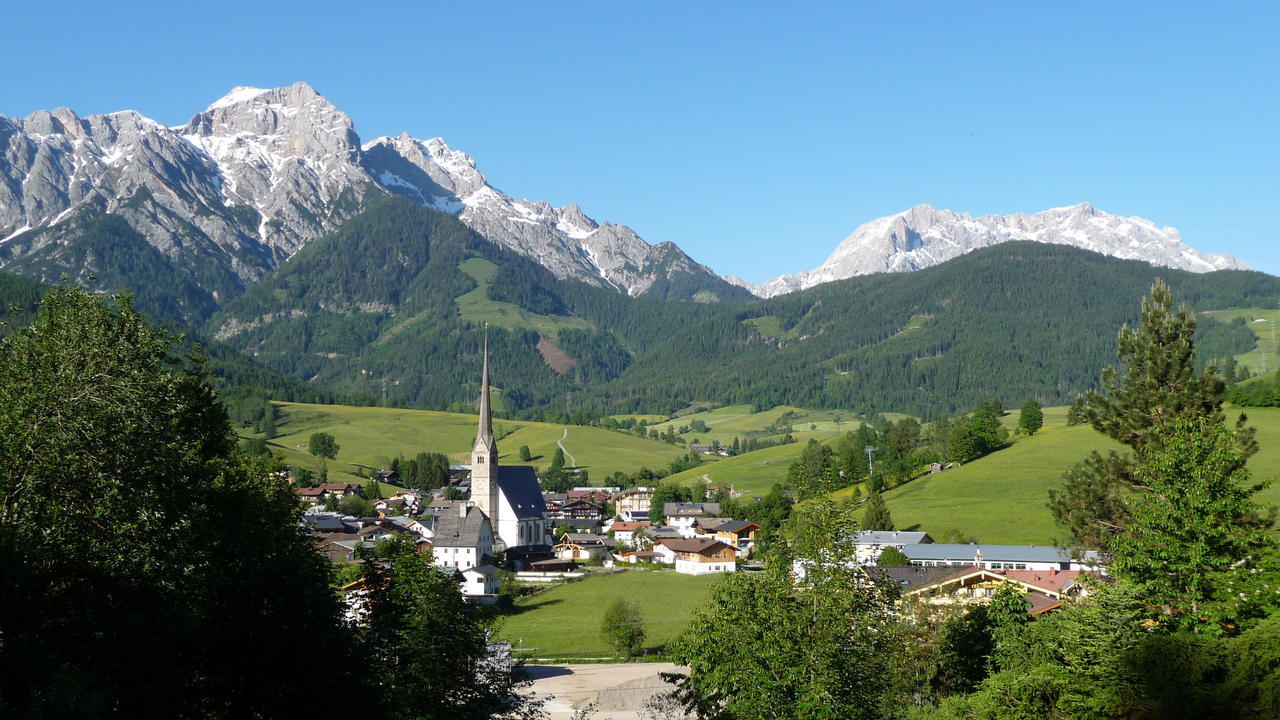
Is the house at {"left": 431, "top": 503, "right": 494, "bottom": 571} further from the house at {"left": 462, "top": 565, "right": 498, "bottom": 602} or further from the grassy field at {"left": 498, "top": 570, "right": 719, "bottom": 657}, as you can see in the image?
the grassy field at {"left": 498, "top": 570, "right": 719, "bottom": 657}

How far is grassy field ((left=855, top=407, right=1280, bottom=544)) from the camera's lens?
98.0 meters

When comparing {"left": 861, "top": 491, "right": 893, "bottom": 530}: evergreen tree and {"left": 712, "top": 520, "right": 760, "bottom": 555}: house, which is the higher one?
{"left": 861, "top": 491, "right": 893, "bottom": 530}: evergreen tree

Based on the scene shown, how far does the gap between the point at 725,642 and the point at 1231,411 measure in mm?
115674

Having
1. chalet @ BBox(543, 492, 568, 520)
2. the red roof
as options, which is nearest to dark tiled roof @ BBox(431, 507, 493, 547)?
the red roof

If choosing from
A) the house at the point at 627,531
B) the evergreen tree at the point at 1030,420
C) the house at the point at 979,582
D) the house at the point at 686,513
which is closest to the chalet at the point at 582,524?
the house at the point at 627,531

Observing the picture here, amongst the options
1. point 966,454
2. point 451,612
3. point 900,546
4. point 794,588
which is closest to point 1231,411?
point 966,454

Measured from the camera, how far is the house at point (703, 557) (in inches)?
4375

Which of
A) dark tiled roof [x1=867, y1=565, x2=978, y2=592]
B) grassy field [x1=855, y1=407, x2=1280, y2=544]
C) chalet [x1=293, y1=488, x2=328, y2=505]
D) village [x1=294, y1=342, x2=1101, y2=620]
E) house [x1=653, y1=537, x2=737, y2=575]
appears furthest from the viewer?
chalet [x1=293, y1=488, x2=328, y2=505]

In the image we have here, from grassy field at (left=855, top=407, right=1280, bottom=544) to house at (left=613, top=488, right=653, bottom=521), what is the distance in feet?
170

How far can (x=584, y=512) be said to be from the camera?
16650cm

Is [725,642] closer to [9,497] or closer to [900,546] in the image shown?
[9,497]

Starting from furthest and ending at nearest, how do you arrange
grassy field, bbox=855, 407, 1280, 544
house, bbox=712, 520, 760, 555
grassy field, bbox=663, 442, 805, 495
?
grassy field, bbox=663, 442, 805, 495, house, bbox=712, 520, 760, 555, grassy field, bbox=855, 407, 1280, 544

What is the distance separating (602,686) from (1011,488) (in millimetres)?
69356

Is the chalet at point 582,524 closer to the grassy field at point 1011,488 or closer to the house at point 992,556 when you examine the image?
the grassy field at point 1011,488
